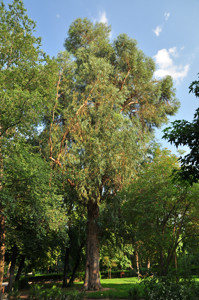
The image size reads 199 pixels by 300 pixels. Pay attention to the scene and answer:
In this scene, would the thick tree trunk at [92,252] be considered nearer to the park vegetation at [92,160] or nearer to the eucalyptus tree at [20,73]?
the park vegetation at [92,160]

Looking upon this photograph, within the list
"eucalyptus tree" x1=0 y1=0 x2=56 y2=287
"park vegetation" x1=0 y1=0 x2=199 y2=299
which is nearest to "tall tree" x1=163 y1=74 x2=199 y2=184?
"park vegetation" x1=0 y1=0 x2=199 y2=299

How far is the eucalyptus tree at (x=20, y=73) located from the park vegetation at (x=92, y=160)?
0.20ft

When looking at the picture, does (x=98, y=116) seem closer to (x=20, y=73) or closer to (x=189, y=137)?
(x=20, y=73)

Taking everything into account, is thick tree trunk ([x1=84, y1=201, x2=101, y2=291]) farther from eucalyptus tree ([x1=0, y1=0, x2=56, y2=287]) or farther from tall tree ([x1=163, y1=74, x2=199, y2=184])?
tall tree ([x1=163, y1=74, x2=199, y2=184])

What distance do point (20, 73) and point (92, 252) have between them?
13.7 meters

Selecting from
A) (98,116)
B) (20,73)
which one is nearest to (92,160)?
(98,116)

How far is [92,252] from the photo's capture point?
2020 cm

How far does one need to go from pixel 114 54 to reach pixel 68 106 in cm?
843

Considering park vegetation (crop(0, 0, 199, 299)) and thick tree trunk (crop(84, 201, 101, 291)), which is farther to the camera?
thick tree trunk (crop(84, 201, 101, 291))

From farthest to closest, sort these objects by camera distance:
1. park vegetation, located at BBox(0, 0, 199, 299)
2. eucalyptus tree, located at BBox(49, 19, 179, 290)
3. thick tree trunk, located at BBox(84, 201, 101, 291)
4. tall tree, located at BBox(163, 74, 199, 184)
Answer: thick tree trunk, located at BBox(84, 201, 101, 291) < eucalyptus tree, located at BBox(49, 19, 179, 290) < park vegetation, located at BBox(0, 0, 199, 299) < tall tree, located at BBox(163, 74, 199, 184)

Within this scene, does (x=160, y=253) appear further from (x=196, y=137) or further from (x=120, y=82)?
(x=120, y=82)

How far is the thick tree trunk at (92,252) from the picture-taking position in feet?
64.2

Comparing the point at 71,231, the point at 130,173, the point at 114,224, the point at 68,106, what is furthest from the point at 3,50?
the point at 71,231

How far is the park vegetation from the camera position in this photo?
14.1m
